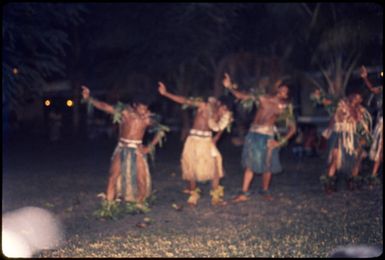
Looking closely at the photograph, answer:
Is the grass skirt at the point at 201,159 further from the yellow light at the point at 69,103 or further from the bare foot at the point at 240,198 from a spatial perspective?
the yellow light at the point at 69,103

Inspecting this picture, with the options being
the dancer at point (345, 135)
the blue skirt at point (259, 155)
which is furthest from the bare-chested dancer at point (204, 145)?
the dancer at point (345, 135)

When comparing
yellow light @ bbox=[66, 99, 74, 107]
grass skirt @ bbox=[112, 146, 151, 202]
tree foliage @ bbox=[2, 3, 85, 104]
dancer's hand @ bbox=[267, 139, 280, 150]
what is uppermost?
tree foliage @ bbox=[2, 3, 85, 104]

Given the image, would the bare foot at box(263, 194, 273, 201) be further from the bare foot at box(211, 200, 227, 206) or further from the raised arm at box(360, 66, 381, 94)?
the raised arm at box(360, 66, 381, 94)

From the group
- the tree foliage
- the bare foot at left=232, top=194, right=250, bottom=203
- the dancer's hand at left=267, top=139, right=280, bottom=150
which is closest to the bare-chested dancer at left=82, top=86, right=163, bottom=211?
the bare foot at left=232, top=194, right=250, bottom=203

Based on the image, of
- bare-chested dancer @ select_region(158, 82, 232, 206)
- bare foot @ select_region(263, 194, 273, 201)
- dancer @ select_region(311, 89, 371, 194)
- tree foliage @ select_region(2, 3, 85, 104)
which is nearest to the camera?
bare-chested dancer @ select_region(158, 82, 232, 206)

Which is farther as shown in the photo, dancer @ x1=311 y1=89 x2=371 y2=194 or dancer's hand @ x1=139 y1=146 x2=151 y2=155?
dancer @ x1=311 y1=89 x2=371 y2=194

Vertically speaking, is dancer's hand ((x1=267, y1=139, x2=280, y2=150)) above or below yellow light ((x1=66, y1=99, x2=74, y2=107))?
below

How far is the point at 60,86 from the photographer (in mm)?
→ 26719

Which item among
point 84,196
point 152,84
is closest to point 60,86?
point 152,84

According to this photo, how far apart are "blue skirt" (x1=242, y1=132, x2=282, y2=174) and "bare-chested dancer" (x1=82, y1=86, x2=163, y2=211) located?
6.16 feet

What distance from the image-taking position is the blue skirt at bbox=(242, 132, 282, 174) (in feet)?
27.4

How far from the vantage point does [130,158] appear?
717 cm

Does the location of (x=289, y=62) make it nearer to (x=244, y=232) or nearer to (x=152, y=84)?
(x=152, y=84)

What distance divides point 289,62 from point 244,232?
13877 mm
